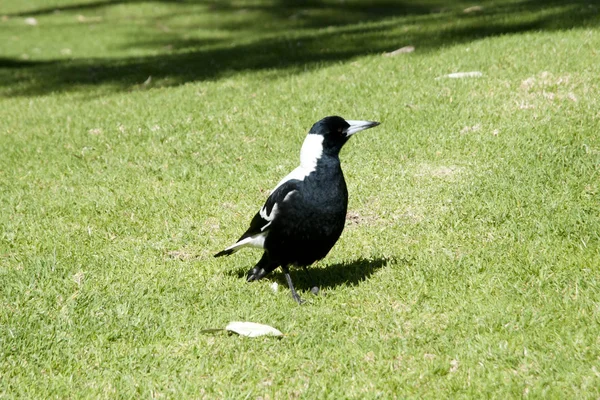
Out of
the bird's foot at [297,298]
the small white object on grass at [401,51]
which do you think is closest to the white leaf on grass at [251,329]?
the bird's foot at [297,298]

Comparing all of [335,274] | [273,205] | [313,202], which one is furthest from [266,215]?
[335,274]

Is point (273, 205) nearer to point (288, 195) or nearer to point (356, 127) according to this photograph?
point (288, 195)

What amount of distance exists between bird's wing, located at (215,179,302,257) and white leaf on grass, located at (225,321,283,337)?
743 mm

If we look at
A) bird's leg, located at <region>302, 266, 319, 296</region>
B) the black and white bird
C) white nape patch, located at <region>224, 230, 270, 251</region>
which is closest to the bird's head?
the black and white bird

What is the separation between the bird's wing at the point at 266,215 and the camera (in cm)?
493

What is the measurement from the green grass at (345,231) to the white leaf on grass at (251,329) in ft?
0.20

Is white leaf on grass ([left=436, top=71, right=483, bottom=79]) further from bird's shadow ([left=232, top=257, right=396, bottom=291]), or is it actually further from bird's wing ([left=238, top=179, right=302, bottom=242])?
bird's wing ([left=238, top=179, right=302, bottom=242])

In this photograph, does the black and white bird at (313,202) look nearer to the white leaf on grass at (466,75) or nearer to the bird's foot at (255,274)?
the bird's foot at (255,274)

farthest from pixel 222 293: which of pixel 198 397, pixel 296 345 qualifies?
pixel 198 397

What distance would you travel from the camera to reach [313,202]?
482cm

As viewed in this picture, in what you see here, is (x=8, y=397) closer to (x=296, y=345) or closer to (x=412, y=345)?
(x=296, y=345)

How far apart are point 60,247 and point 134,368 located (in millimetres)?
2153

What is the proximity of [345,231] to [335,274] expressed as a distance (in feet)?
2.79

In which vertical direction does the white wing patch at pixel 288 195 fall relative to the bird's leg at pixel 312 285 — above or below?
above
